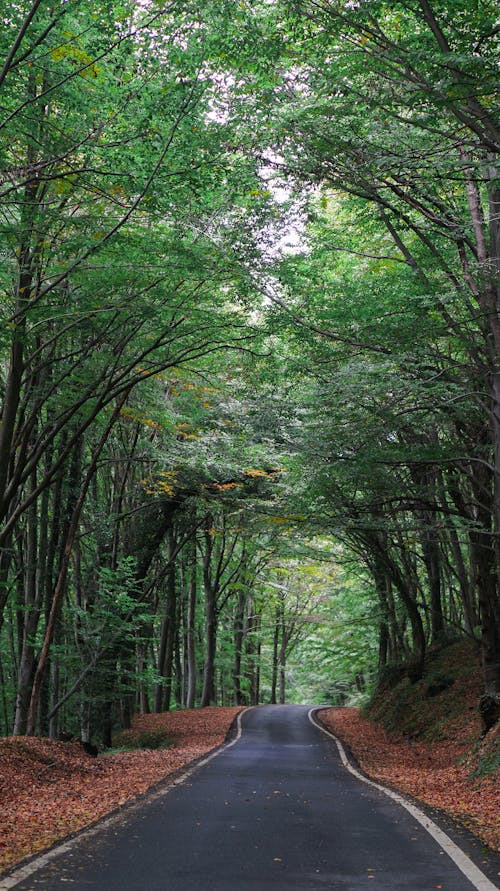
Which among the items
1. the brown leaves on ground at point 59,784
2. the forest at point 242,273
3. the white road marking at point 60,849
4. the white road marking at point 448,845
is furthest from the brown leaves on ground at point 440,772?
the brown leaves on ground at point 59,784

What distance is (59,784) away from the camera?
35.0ft

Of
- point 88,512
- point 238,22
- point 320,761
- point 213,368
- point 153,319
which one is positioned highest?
point 238,22

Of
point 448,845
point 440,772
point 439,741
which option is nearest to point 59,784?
point 448,845

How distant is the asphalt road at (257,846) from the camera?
210 inches

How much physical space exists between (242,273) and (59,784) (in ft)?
26.2

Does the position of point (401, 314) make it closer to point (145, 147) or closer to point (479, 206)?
point (479, 206)

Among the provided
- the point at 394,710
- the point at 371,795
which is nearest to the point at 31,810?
the point at 371,795

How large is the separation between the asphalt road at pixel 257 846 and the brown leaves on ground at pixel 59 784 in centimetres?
50

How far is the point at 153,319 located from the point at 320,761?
379 inches

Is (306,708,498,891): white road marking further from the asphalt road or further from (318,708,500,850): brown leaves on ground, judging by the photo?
(318,708,500,850): brown leaves on ground

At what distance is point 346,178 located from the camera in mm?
11922

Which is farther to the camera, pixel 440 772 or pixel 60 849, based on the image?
pixel 440 772

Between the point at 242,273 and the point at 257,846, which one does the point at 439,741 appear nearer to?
the point at 257,846

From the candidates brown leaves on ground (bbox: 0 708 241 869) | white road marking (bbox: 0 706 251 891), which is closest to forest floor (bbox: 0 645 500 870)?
brown leaves on ground (bbox: 0 708 241 869)
